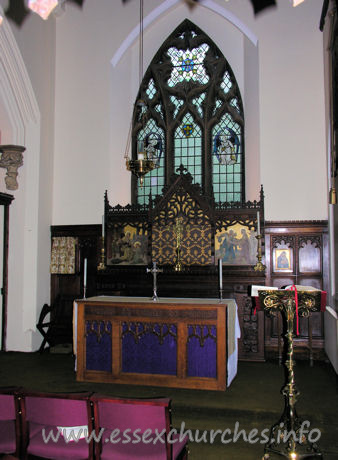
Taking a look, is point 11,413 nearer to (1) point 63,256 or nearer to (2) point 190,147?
(1) point 63,256

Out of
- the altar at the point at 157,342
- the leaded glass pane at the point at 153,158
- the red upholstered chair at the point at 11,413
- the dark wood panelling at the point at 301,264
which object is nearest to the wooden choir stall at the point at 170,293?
the altar at the point at 157,342

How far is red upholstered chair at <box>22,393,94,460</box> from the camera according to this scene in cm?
294

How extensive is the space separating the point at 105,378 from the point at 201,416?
5.20 ft

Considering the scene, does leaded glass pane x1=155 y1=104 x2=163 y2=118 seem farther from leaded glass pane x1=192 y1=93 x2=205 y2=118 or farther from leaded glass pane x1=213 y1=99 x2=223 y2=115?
leaded glass pane x1=213 y1=99 x2=223 y2=115

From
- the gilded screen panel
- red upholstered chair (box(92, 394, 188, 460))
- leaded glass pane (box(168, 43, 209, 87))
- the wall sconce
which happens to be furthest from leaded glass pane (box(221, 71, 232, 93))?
red upholstered chair (box(92, 394, 188, 460))

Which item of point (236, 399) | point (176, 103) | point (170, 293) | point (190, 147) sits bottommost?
point (236, 399)

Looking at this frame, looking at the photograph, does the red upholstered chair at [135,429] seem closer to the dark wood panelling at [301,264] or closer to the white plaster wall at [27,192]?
the dark wood panelling at [301,264]

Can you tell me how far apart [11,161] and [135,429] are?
241 inches

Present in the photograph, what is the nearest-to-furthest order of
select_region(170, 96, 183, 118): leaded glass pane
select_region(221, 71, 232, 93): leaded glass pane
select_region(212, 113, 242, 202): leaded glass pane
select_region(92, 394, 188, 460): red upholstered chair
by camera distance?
select_region(92, 394, 188, 460): red upholstered chair < select_region(212, 113, 242, 202): leaded glass pane < select_region(221, 71, 232, 93): leaded glass pane < select_region(170, 96, 183, 118): leaded glass pane

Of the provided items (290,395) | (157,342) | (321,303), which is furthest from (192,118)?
(290,395)

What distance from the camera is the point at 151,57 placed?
9.92 m

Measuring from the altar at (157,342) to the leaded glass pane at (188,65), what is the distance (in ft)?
18.7

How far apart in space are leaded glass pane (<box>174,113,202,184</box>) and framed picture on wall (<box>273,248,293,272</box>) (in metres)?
2.54

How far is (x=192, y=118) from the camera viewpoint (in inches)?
385
